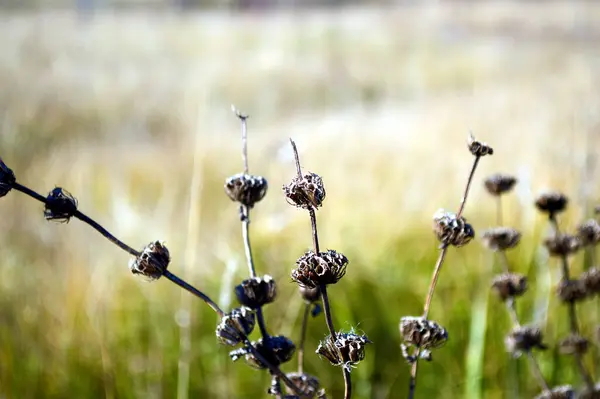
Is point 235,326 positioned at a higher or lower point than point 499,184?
lower

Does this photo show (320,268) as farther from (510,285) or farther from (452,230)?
(510,285)

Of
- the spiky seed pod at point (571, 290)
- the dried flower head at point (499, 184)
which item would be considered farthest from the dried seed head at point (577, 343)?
the dried flower head at point (499, 184)

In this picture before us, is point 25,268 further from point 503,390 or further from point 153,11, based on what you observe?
point 153,11

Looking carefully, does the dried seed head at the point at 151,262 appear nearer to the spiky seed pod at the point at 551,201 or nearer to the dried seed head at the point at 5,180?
the dried seed head at the point at 5,180

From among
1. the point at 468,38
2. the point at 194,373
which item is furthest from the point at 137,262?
the point at 468,38

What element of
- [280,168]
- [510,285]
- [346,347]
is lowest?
[346,347]

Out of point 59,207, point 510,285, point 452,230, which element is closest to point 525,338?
point 510,285
